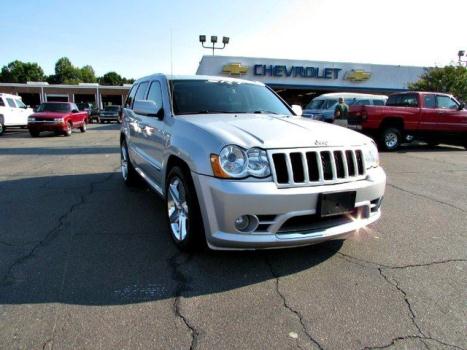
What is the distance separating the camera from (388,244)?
414cm

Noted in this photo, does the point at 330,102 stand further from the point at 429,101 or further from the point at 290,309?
the point at 290,309

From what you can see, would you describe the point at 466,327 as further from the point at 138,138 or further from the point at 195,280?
the point at 138,138

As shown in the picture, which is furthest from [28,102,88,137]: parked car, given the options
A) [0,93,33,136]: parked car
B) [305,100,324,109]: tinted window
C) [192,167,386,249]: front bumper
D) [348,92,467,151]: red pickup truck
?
[192,167,386,249]: front bumper

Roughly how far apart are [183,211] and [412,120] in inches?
468

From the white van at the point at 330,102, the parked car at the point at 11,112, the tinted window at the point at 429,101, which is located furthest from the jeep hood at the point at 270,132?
the parked car at the point at 11,112

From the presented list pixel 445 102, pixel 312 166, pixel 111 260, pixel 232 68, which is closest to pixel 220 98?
pixel 312 166

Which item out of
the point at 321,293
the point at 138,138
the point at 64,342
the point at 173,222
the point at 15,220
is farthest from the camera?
the point at 138,138

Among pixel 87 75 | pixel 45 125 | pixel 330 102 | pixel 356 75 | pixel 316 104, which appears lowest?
pixel 45 125

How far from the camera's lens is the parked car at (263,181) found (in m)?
3.11

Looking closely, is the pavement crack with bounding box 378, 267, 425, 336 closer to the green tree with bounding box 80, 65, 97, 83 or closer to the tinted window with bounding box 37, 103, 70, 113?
the tinted window with bounding box 37, 103, 70, 113

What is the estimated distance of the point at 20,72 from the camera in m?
124

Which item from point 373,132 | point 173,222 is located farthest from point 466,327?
point 373,132

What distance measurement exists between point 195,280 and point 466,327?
206 centimetres

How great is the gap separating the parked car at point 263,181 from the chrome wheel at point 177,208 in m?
0.01
